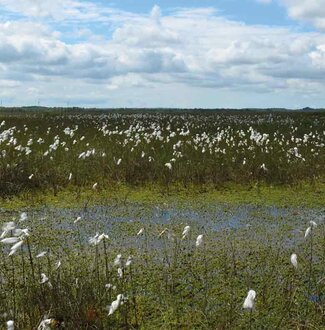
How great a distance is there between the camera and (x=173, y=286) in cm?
594

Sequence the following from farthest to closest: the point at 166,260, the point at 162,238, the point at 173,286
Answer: the point at 162,238, the point at 166,260, the point at 173,286

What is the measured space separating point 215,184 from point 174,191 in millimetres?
1187

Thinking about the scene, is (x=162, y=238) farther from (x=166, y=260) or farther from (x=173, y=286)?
(x=173, y=286)

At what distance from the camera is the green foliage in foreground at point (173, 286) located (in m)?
4.96

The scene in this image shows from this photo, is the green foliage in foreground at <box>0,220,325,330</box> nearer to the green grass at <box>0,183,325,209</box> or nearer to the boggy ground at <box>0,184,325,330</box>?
the boggy ground at <box>0,184,325,330</box>

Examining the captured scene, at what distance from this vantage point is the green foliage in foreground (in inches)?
195

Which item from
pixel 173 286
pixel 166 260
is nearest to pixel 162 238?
pixel 166 260

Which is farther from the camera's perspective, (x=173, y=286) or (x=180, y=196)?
(x=180, y=196)

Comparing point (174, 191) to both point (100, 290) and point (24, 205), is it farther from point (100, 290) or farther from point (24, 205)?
point (100, 290)

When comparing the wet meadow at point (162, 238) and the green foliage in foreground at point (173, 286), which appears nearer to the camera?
the green foliage in foreground at point (173, 286)

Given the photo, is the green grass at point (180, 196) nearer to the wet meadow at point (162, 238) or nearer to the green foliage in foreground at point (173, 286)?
the wet meadow at point (162, 238)

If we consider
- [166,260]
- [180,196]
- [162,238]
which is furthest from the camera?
[180,196]

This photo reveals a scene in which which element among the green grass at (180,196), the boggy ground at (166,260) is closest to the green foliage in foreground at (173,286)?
the boggy ground at (166,260)

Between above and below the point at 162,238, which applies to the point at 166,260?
above
